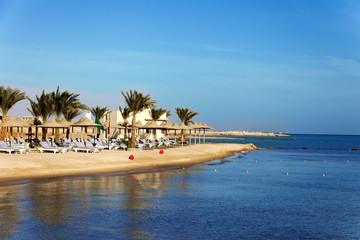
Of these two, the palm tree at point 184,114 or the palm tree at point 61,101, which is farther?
the palm tree at point 184,114

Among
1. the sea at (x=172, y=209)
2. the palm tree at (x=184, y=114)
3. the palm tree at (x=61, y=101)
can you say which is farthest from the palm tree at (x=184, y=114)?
the sea at (x=172, y=209)

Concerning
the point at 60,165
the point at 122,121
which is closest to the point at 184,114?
the point at 122,121

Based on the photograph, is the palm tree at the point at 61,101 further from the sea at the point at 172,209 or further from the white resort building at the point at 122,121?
the sea at the point at 172,209

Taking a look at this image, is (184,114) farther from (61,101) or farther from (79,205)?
(79,205)

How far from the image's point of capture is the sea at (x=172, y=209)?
1018 cm

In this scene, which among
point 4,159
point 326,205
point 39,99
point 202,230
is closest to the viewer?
point 202,230

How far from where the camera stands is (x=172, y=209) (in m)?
13.2

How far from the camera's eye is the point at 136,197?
15180 millimetres

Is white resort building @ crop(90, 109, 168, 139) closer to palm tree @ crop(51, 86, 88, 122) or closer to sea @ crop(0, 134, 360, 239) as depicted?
palm tree @ crop(51, 86, 88, 122)

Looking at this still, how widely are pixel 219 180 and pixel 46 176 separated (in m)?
9.15

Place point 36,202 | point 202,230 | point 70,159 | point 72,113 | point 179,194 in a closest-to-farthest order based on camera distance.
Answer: point 202,230 < point 36,202 < point 179,194 < point 70,159 < point 72,113

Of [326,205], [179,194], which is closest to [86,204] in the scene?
[179,194]

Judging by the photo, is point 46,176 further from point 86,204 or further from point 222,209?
point 222,209

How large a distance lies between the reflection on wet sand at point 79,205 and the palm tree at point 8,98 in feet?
69.2
